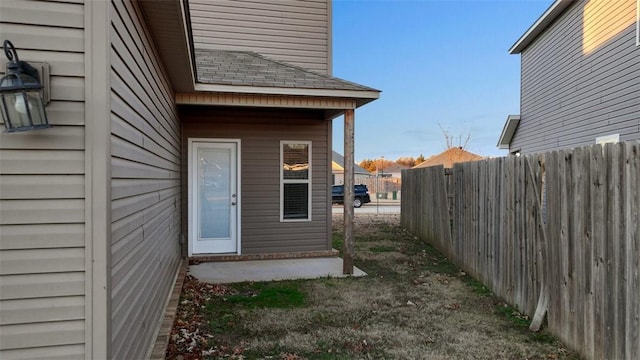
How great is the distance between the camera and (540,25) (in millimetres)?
12500

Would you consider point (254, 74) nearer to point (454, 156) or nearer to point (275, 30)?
point (275, 30)

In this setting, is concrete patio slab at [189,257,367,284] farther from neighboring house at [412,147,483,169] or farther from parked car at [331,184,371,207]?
neighboring house at [412,147,483,169]

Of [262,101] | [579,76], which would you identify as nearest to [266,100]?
[262,101]

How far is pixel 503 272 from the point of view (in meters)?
5.43

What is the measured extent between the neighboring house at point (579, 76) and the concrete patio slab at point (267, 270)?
621 cm

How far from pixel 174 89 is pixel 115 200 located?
4.35 m

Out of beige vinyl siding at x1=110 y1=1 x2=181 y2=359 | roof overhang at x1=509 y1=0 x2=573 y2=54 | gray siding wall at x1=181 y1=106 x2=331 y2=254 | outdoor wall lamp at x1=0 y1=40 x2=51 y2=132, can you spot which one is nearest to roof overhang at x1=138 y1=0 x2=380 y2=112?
beige vinyl siding at x1=110 y1=1 x2=181 y2=359

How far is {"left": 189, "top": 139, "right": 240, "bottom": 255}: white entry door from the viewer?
780 cm

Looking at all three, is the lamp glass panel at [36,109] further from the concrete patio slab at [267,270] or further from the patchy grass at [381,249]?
the patchy grass at [381,249]

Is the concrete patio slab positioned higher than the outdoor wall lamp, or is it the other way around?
the outdoor wall lamp

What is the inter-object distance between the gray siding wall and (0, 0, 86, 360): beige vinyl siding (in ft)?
19.0

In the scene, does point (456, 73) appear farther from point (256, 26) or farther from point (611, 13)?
point (256, 26)

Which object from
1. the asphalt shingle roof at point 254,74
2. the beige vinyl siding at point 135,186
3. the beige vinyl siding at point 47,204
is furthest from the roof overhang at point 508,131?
the beige vinyl siding at point 47,204

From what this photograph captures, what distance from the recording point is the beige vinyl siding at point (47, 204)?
1970 millimetres
